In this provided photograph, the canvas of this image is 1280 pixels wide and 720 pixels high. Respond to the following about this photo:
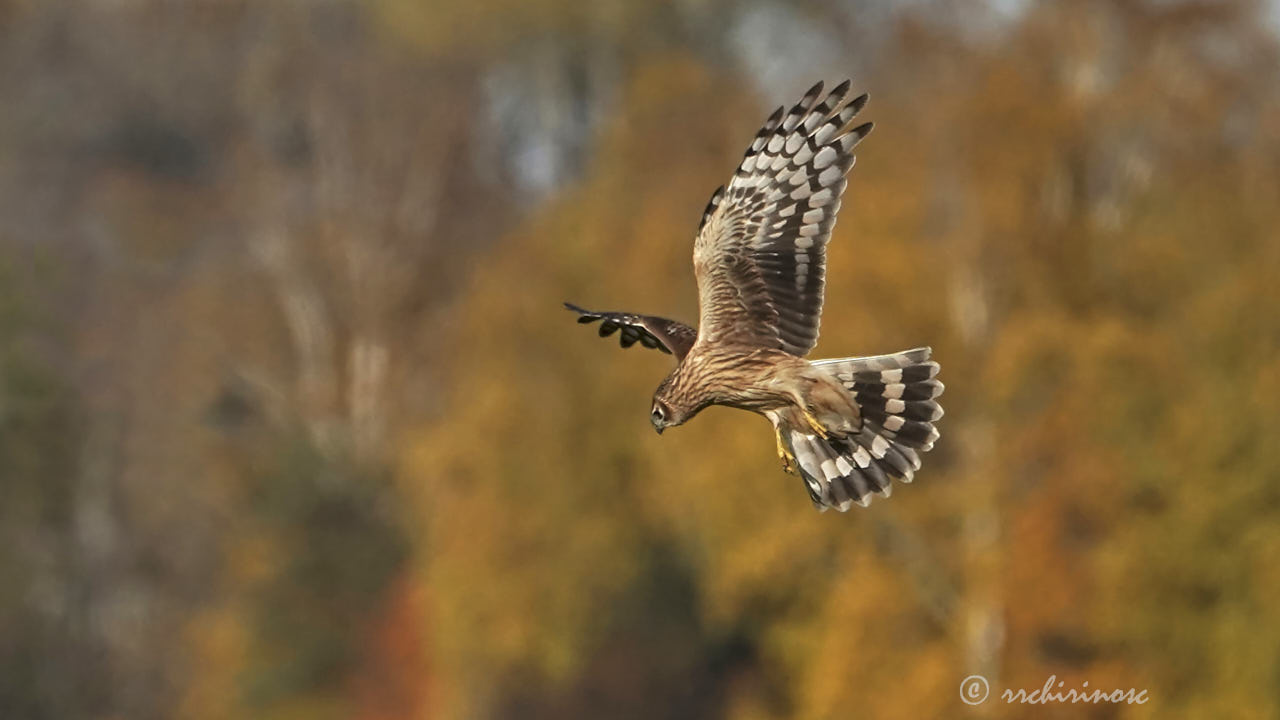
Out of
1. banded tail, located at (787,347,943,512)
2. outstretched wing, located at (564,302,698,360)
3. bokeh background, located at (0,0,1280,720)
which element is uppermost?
bokeh background, located at (0,0,1280,720)

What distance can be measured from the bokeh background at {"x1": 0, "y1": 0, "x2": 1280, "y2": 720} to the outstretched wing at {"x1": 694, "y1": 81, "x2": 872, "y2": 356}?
1358cm

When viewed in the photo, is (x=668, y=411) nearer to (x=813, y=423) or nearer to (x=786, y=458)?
(x=813, y=423)

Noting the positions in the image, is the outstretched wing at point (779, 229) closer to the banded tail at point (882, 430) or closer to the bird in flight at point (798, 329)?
the bird in flight at point (798, 329)

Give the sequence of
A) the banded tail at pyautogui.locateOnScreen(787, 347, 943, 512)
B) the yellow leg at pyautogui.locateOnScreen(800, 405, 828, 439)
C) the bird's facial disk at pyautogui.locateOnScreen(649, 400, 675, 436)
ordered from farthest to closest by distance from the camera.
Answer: the banded tail at pyautogui.locateOnScreen(787, 347, 943, 512), the yellow leg at pyautogui.locateOnScreen(800, 405, 828, 439), the bird's facial disk at pyautogui.locateOnScreen(649, 400, 675, 436)

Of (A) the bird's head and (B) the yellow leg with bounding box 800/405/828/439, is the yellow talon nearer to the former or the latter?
(B) the yellow leg with bounding box 800/405/828/439

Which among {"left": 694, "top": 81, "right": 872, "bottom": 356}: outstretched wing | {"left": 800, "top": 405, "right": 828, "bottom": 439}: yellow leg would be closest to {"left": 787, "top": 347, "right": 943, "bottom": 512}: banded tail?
{"left": 800, "top": 405, "right": 828, "bottom": 439}: yellow leg

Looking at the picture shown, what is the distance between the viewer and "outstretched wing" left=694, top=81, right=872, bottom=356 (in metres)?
11.8

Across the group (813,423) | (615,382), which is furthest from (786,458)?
(615,382)

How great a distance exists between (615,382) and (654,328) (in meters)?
23.6

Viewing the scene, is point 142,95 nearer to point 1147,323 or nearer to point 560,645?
point 560,645

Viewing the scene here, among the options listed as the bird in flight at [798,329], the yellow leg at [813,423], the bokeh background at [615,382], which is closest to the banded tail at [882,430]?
the bird in flight at [798,329]

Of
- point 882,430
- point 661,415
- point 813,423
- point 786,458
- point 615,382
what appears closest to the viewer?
point 661,415

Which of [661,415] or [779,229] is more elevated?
[779,229]

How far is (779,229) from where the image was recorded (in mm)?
11938
